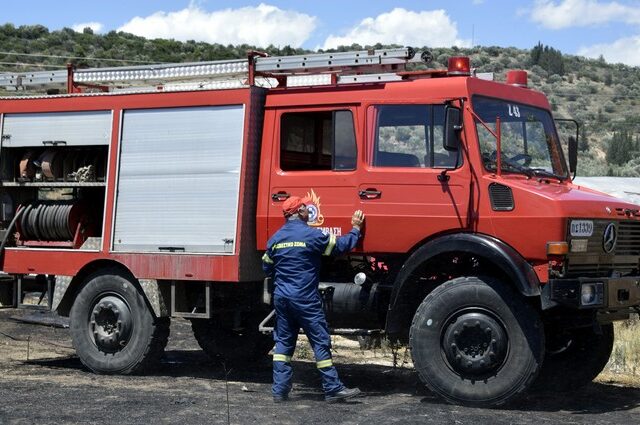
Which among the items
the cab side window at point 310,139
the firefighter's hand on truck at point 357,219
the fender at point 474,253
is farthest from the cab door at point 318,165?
the fender at point 474,253

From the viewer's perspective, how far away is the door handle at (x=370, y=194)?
366 inches

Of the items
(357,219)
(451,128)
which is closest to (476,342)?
(357,219)

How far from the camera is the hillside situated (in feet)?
141

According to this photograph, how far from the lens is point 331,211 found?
9523 mm

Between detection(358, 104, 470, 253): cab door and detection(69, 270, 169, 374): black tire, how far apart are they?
268 centimetres

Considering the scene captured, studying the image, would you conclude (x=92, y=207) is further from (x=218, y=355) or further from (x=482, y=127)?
(x=482, y=127)

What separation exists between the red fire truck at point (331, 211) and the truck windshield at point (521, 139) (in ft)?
0.07

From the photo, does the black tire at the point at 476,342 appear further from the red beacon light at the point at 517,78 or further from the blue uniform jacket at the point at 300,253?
the red beacon light at the point at 517,78

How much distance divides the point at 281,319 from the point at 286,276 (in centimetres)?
39

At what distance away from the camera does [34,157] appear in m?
11.5

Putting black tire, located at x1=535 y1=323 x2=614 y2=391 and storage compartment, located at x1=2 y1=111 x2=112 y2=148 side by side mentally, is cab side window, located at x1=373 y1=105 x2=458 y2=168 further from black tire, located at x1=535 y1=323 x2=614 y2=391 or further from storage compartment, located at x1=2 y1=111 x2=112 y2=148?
storage compartment, located at x1=2 y1=111 x2=112 y2=148

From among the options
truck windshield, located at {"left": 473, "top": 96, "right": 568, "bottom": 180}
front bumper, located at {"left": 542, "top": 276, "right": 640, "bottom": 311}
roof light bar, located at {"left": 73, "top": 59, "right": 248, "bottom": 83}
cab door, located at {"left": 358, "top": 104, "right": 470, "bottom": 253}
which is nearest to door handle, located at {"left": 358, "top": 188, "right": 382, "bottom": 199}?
cab door, located at {"left": 358, "top": 104, "right": 470, "bottom": 253}

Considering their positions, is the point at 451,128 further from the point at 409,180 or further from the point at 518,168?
the point at 518,168

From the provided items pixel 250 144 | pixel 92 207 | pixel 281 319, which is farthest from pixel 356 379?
pixel 92 207
